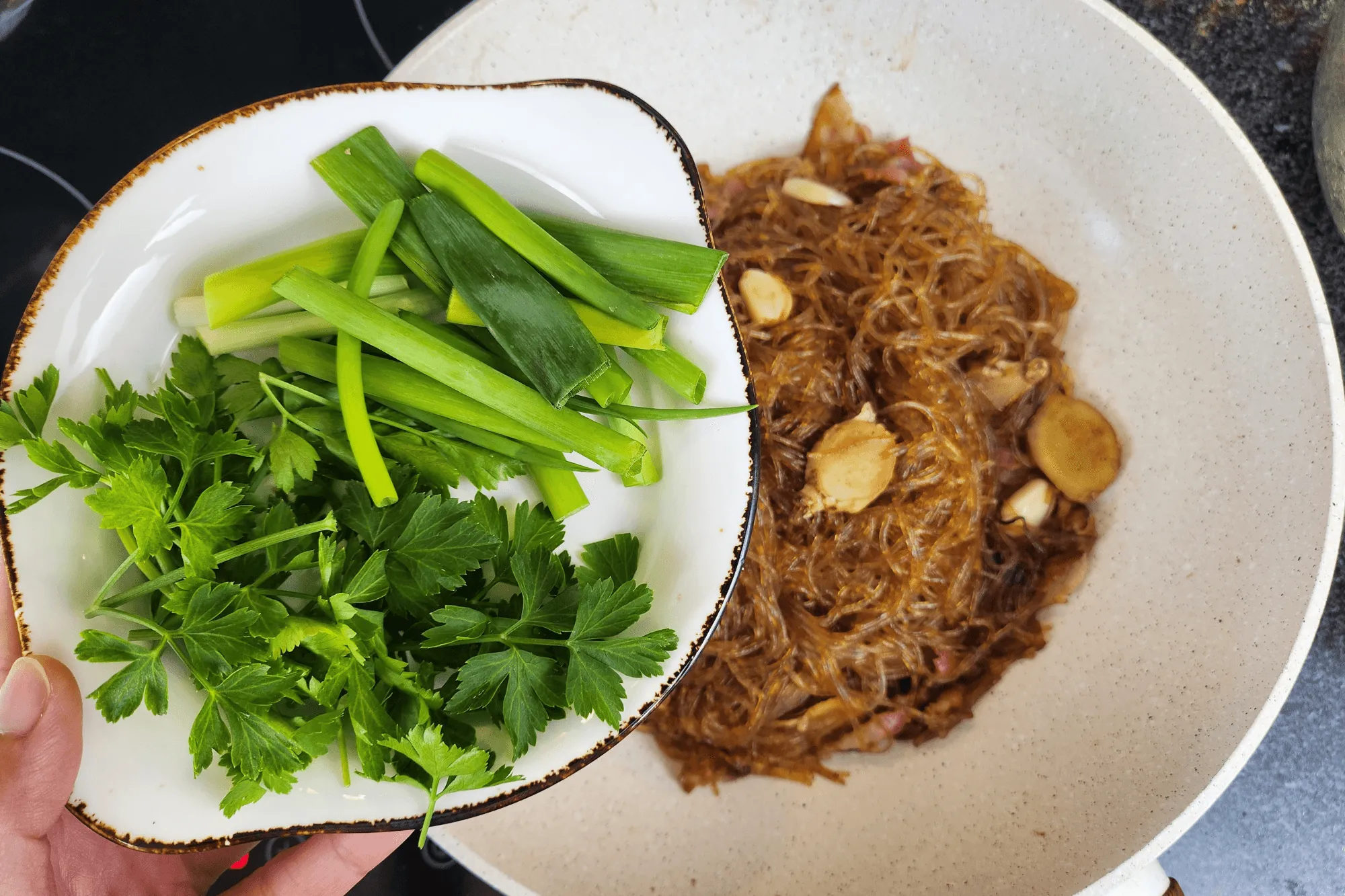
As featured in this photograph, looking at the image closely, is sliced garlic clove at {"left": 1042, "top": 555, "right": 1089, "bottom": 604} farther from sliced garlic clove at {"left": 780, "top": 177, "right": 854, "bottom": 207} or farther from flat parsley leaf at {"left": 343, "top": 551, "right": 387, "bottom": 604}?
flat parsley leaf at {"left": 343, "top": 551, "right": 387, "bottom": 604}

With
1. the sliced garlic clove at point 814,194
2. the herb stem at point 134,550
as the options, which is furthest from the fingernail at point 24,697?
the sliced garlic clove at point 814,194

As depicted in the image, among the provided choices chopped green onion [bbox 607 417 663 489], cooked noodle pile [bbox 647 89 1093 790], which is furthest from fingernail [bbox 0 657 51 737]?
cooked noodle pile [bbox 647 89 1093 790]

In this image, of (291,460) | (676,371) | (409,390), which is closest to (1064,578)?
(676,371)

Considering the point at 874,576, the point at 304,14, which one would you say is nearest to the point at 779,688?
the point at 874,576

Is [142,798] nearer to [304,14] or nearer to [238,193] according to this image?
[238,193]

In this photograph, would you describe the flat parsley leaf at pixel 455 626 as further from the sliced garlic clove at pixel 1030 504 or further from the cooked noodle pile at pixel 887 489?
the sliced garlic clove at pixel 1030 504
